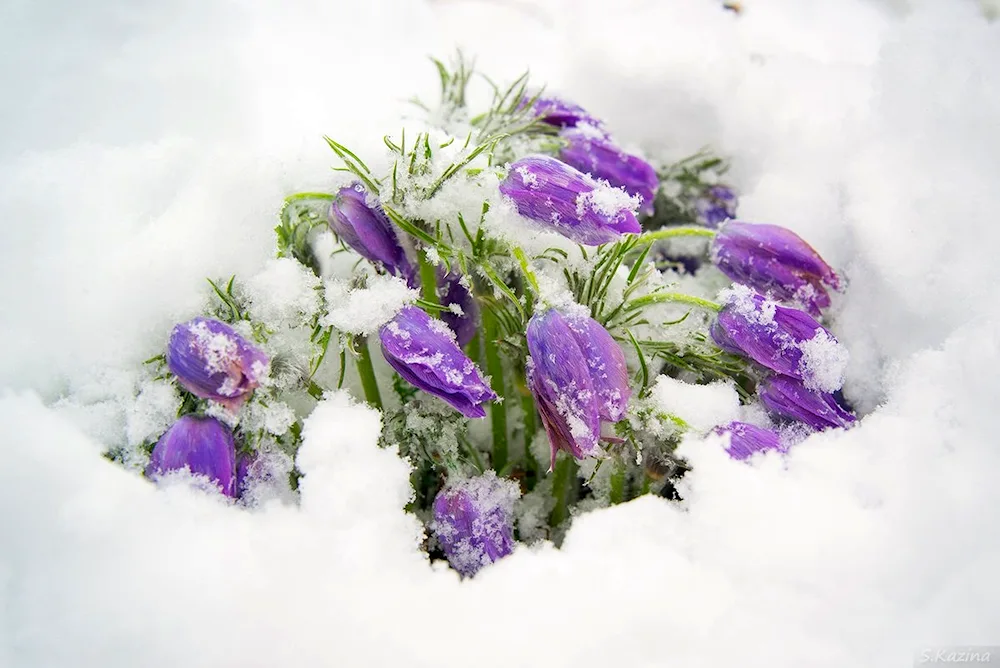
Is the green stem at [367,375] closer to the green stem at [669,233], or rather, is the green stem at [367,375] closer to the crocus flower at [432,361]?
the crocus flower at [432,361]

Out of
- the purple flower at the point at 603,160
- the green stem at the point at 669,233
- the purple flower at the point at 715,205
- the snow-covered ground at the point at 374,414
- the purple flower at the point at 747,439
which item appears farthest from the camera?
the purple flower at the point at 715,205

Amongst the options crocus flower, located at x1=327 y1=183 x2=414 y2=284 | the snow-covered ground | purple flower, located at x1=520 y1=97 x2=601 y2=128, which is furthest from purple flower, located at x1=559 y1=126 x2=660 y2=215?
crocus flower, located at x1=327 y1=183 x2=414 y2=284

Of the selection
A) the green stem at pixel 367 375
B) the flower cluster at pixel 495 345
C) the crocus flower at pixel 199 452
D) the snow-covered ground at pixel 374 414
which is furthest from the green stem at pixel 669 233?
the crocus flower at pixel 199 452

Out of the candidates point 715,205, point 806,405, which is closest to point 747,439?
point 806,405

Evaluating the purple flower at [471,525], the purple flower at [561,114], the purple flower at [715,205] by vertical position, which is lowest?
the purple flower at [471,525]

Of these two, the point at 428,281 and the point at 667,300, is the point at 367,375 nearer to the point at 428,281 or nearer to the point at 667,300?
the point at 428,281
